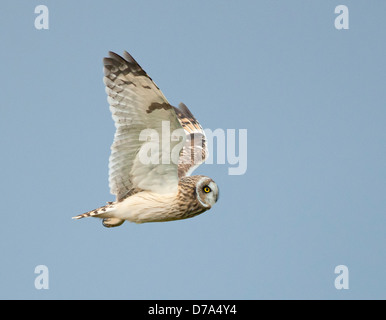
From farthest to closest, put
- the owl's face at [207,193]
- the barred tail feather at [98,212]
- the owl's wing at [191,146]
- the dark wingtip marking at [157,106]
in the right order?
the owl's wing at [191,146] → the owl's face at [207,193] → the barred tail feather at [98,212] → the dark wingtip marking at [157,106]

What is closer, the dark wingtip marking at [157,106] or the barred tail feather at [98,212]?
the dark wingtip marking at [157,106]

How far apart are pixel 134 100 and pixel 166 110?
308 millimetres

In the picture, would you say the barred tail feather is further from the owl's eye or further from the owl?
the owl's eye

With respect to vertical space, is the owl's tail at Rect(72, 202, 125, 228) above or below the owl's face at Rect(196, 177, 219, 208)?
below

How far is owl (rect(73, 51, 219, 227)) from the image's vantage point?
5457 millimetres

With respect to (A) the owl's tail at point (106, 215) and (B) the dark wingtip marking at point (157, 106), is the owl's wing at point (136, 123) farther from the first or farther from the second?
(A) the owl's tail at point (106, 215)

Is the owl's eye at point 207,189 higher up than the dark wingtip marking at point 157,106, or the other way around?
the dark wingtip marking at point 157,106

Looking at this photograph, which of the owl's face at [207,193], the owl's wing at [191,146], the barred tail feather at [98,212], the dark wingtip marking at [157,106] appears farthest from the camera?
the owl's wing at [191,146]

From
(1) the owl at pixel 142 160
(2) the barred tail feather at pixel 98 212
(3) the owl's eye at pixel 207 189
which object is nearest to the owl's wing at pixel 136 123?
(1) the owl at pixel 142 160

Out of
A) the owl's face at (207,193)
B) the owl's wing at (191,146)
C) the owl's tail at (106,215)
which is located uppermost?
the owl's wing at (191,146)

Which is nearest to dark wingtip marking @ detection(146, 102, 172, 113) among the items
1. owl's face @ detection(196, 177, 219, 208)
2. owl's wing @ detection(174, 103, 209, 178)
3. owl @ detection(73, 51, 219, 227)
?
owl @ detection(73, 51, 219, 227)

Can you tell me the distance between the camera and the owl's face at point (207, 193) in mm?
6086

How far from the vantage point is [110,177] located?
19.6 feet
